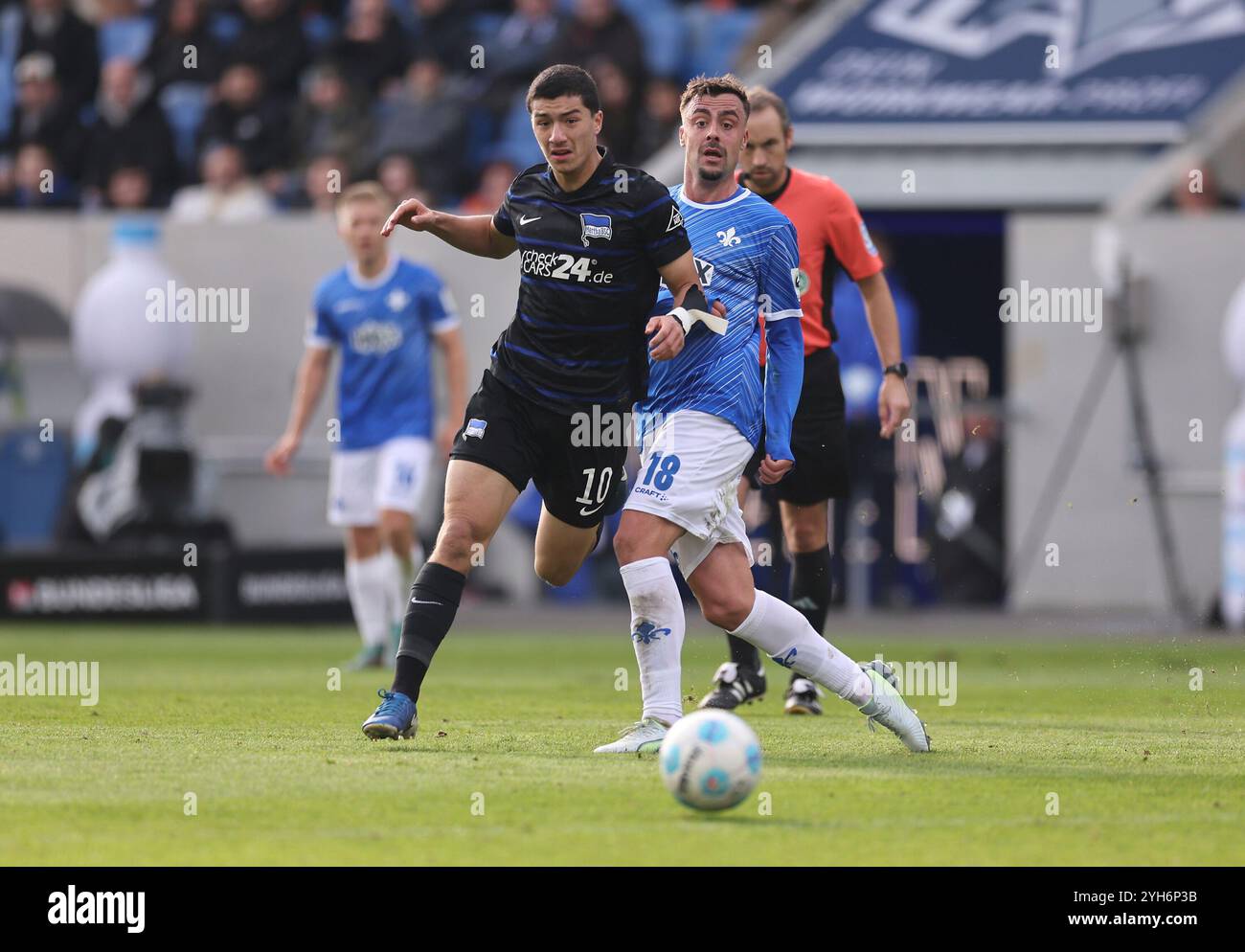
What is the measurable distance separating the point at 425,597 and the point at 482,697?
2.80m

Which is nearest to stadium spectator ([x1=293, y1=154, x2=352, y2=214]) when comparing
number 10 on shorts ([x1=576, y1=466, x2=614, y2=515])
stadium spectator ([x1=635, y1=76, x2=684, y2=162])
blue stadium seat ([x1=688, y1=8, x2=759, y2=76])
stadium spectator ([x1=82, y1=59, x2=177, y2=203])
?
stadium spectator ([x1=82, y1=59, x2=177, y2=203])

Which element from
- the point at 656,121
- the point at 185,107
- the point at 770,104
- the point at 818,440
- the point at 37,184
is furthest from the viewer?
the point at 185,107

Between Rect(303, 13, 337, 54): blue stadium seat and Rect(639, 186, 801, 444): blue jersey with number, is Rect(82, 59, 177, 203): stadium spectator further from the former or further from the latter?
Rect(639, 186, 801, 444): blue jersey with number

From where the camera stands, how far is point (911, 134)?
738 inches

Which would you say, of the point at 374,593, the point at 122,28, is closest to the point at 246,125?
the point at 122,28

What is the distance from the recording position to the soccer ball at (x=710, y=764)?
620 centimetres

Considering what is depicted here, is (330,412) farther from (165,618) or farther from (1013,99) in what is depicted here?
(1013,99)

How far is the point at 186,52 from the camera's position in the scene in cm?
2192

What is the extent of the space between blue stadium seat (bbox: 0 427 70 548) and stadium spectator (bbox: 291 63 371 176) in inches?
145

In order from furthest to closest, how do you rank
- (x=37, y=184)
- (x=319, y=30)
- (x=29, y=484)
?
(x=319, y=30) → (x=37, y=184) → (x=29, y=484)

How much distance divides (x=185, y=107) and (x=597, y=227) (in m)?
15.7

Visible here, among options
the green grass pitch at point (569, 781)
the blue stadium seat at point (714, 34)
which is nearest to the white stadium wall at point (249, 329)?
the blue stadium seat at point (714, 34)

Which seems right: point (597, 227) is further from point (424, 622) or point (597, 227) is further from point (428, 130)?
point (428, 130)
